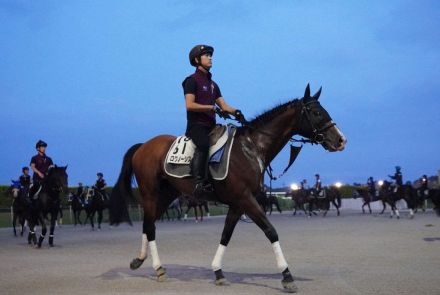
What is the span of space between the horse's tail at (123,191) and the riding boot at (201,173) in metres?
2.02

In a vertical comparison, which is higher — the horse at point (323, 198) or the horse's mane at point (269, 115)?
the horse's mane at point (269, 115)

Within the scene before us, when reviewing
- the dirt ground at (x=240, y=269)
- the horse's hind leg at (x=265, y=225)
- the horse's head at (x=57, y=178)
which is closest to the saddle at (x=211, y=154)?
the horse's hind leg at (x=265, y=225)

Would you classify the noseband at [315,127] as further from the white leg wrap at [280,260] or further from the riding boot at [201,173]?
the white leg wrap at [280,260]

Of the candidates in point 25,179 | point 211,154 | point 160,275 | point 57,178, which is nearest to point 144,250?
point 160,275

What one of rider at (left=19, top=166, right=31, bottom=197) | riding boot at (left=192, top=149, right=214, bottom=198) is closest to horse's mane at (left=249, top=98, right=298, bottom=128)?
riding boot at (left=192, top=149, right=214, bottom=198)

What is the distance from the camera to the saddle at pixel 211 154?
26.2ft

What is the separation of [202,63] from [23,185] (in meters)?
15.1

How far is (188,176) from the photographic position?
27.6 ft

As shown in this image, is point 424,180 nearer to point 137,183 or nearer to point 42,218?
point 42,218

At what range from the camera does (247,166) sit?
7992 millimetres

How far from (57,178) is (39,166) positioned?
637 millimetres

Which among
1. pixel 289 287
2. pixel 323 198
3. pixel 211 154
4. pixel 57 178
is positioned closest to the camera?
pixel 289 287

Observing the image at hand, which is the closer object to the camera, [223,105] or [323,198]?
[223,105]

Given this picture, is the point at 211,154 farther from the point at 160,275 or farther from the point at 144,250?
the point at 144,250
